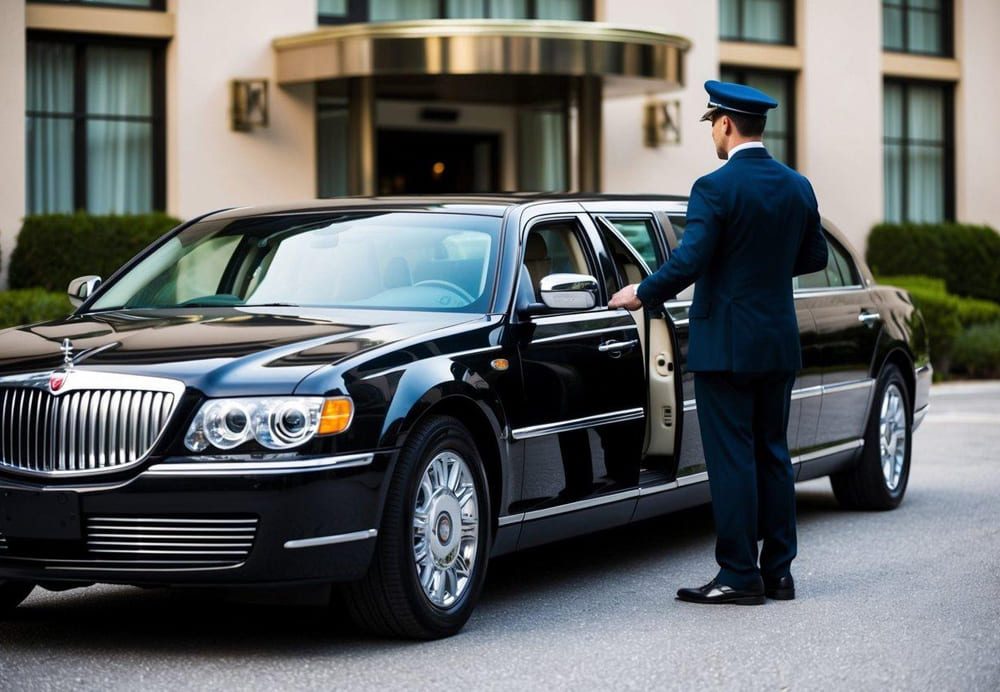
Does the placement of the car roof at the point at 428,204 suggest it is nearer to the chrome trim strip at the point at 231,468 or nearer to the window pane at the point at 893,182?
the chrome trim strip at the point at 231,468

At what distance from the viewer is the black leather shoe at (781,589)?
22.7 feet

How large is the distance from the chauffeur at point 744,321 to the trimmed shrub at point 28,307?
9626mm

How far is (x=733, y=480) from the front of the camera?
675 cm

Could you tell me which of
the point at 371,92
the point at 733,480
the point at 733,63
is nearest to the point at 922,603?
the point at 733,480

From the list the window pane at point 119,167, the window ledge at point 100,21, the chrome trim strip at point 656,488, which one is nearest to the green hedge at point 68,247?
the window pane at point 119,167

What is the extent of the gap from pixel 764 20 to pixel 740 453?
18.0 meters

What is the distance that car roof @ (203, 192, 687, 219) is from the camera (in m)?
7.15

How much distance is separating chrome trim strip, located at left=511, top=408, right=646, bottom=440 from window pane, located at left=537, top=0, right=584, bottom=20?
48.0ft

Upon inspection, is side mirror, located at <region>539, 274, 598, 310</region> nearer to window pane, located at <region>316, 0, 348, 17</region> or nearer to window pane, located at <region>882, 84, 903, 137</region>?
window pane, located at <region>316, 0, 348, 17</region>

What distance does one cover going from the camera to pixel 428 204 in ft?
23.7

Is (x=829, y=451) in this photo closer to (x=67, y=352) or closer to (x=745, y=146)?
(x=745, y=146)

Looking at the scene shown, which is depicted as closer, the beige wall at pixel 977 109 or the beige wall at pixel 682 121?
the beige wall at pixel 682 121

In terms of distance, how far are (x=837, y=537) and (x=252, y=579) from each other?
3.98 metres

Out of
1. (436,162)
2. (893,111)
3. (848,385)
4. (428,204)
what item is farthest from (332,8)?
(428,204)
